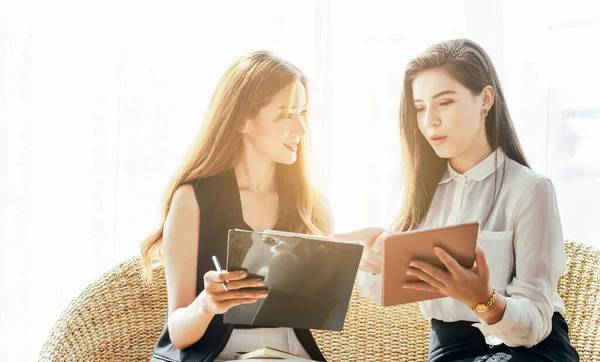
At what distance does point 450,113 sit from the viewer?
1.83m

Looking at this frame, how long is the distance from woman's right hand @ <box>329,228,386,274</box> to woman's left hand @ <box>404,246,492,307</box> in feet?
0.95

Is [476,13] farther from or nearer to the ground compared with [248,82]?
farther from the ground

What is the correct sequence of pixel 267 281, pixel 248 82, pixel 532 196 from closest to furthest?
pixel 267 281 < pixel 532 196 < pixel 248 82

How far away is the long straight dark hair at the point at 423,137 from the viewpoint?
1850 mm

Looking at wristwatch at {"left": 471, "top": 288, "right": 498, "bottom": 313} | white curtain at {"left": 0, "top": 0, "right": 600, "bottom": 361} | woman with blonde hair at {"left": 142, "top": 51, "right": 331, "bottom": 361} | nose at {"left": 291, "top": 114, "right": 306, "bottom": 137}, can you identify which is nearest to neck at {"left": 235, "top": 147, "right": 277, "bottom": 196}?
woman with blonde hair at {"left": 142, "top": 51, "right": 331, "bottom": 361}

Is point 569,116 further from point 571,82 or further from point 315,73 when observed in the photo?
point 315,73

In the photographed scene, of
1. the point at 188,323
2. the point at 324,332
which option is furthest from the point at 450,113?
the point at 324,332

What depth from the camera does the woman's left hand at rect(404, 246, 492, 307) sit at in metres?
1.56

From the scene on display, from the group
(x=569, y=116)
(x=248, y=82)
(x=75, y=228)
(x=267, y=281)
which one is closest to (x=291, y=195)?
(x=248, y=82)

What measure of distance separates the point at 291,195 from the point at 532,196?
65 centimetres

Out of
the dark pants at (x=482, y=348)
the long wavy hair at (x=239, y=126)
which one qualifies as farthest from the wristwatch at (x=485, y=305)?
the long wavy hair at (x=239, y=126)

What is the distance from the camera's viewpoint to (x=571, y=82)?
291 cm

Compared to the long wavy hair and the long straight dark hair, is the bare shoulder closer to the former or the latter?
the long wavy hair

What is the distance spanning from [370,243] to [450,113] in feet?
1.25
